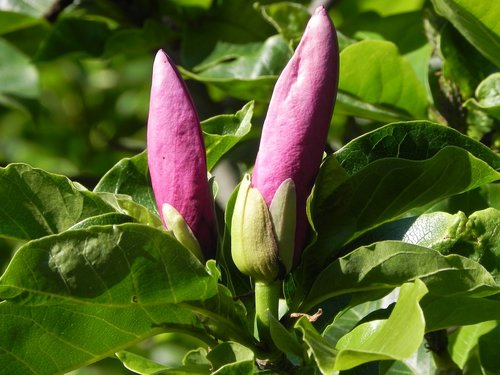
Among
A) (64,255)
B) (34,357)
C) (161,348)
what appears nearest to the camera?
(64,255)

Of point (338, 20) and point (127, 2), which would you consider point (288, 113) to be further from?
point (338, 20)

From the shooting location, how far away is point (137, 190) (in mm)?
1465

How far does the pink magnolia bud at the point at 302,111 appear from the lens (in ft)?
3.67

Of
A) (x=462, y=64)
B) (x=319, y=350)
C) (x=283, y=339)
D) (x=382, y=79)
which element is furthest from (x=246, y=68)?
(x=319, y=350)

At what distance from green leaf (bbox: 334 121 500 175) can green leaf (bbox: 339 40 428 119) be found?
16.1 inches

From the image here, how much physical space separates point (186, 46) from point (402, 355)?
1.37 metres

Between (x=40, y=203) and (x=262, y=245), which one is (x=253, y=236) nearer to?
(x=262, y=245)

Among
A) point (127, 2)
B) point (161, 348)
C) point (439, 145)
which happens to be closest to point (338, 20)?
point (127, 2)

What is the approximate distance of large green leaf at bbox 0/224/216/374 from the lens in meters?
1.06

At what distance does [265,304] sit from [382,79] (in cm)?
64

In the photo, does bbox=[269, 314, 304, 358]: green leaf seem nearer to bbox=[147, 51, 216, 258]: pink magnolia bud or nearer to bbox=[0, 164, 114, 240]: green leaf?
bbox=[147, 51, 216, 258]: pink magnolia bud

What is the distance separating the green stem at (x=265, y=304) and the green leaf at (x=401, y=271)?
0.20 ft

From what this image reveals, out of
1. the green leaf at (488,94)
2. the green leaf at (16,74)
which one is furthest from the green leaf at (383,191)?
the green leaf at (16,74)

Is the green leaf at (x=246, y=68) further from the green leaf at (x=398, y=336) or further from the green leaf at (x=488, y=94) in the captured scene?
the green leaf at (x=398, y=336)
